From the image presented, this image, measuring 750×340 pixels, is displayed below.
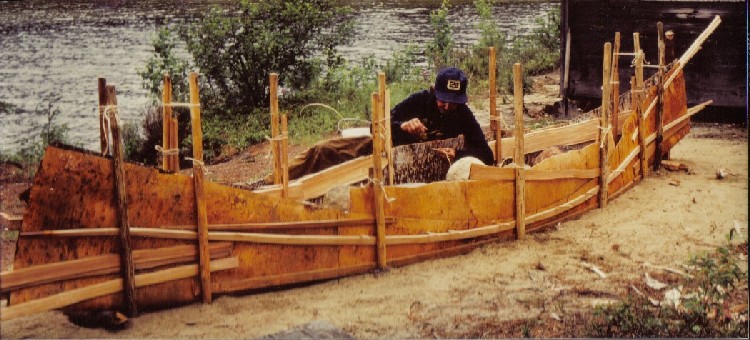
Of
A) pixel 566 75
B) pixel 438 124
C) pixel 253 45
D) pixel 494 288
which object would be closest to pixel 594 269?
pixel 494 288

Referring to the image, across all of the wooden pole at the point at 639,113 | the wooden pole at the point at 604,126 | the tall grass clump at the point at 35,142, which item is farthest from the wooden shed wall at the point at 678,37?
the tall grass clump at the point at 35,142

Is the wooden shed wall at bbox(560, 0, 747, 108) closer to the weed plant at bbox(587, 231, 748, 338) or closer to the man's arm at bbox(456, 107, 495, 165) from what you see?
the man's arm at bbox(456, 107, 495, 165)

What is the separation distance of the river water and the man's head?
8.53m

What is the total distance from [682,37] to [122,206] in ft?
34.0

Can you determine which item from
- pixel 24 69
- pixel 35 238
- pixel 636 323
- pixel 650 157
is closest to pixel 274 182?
pixel 35 238

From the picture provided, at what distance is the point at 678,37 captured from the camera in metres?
13.7

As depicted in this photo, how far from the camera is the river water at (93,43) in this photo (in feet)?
58.1

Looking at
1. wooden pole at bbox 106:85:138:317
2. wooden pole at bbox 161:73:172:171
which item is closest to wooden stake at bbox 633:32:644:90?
wooden pole at bbox 161:73:172:171

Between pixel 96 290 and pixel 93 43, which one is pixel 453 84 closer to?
pixel 96 290

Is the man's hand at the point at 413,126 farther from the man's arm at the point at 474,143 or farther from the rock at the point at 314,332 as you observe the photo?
the rock at the point at 314,332

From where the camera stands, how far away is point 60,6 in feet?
100

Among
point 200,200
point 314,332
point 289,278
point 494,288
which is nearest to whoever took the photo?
point 314,332

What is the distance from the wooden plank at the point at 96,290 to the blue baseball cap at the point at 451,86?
2870 millimetres

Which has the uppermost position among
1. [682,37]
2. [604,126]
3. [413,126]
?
[682,37]
